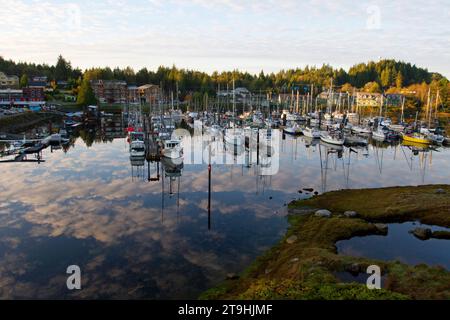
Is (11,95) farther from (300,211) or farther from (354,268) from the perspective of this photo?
(354,268)

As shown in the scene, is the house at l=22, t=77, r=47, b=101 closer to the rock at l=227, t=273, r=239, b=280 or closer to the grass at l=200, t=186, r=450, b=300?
the grass at l=200, t=186, r=450, b=300

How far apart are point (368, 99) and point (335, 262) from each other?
159228 millimetres

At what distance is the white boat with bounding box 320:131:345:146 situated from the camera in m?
74.4

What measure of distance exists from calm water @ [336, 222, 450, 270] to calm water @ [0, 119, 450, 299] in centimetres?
581

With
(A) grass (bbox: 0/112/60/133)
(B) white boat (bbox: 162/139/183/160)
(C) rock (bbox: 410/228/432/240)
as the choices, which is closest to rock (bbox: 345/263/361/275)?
(C) rock (bbox: 410/228/432/240)

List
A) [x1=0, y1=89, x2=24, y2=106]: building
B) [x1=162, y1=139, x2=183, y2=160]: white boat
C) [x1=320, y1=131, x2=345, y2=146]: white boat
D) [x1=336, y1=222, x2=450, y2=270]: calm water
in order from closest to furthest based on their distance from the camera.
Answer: [x1=336, y1=222, x2=450, y2=270]: calm water < [x1=162, y1=139, x2=183, y2=160]: white boat < [x1=320, y1=131, x2=345, y2=146]: white boat < [x1=0, y1=89, x2=24, y2=106]: building

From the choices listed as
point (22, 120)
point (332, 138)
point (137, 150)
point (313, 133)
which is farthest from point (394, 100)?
point (22, 120)

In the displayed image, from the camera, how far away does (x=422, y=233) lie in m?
28.0

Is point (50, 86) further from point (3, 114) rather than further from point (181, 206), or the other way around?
point (181, 206)

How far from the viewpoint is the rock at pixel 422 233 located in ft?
91.3

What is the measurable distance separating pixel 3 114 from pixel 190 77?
4284 inches

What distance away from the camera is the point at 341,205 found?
3494cm

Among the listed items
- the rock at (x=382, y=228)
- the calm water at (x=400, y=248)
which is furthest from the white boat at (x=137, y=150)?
the rock at (x=382, y=228)
